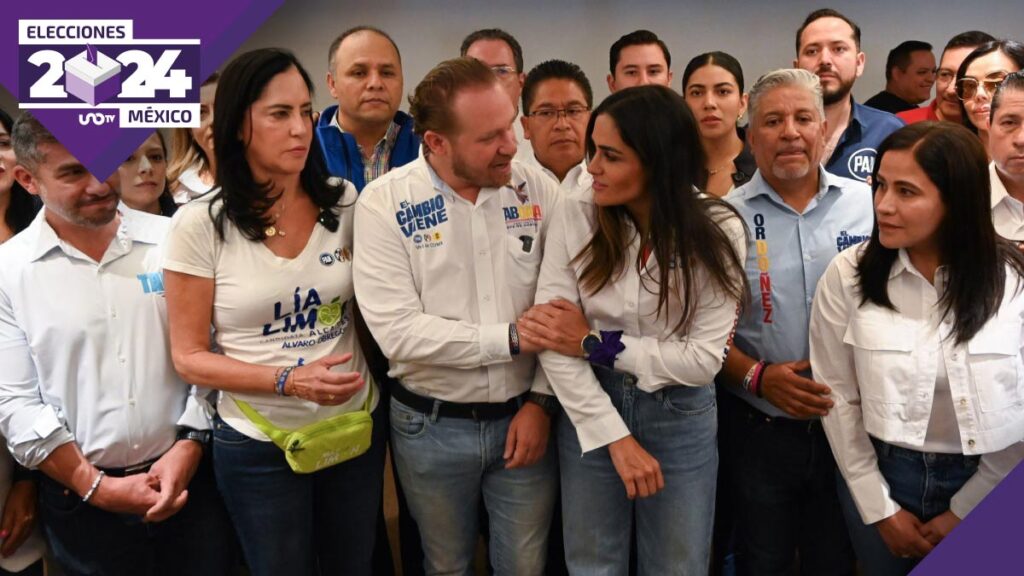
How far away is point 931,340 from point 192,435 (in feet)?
6.00

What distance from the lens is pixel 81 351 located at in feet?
6.16

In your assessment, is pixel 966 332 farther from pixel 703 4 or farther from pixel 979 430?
pixel 703 4

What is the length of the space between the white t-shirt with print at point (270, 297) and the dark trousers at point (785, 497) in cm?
111

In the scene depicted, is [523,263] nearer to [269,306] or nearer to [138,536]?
[269,306]

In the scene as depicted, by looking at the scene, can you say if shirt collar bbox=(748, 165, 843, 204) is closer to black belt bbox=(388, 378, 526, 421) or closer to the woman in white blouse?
the woman in white blouse

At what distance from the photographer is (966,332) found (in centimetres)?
171

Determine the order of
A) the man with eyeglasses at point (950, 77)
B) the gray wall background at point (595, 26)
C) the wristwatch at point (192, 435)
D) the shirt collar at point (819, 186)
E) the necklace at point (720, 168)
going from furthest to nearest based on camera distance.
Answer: the gray wall background at point (595, 26)
the man with eyeglasses at point (950, 77)
the necklace at point (720, 168)
the shirt collar at point (819, 186)
the wristwatch at point (192, 435)

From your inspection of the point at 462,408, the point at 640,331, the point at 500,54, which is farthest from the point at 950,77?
the point at 462,408

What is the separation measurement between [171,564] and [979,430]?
2.00 metres

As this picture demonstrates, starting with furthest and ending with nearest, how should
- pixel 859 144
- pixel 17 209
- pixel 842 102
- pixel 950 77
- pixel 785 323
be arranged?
pixel 950 77, pixel 842 102, pixel 859 144, pixel 17 209, pixel 785 323

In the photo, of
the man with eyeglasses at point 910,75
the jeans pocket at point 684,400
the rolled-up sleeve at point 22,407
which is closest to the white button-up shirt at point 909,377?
the jeans pocket at point 684,400

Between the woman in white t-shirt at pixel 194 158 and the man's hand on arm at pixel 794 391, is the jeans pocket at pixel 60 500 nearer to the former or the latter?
the woman in white t-shirt at pixel 194 158

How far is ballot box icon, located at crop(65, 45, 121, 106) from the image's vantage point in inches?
66.9

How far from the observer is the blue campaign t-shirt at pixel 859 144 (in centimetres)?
269
